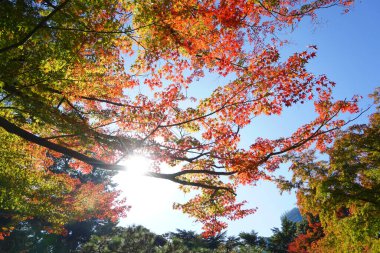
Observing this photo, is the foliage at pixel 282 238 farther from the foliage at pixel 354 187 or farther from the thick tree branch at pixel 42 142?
the thick tree branch at pixel 42 142

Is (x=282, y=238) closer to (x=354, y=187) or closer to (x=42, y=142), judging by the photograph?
(x=354, y=187)

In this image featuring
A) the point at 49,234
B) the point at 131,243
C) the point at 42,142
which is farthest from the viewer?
the point at 49,234

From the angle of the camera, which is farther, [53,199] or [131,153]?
[53,199]

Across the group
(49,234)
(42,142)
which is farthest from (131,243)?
(42,142)

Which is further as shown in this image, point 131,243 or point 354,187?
point 131,243

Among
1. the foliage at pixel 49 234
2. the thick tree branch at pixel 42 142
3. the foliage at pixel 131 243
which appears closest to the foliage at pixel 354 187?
the thick tree branch at pixel 42 142

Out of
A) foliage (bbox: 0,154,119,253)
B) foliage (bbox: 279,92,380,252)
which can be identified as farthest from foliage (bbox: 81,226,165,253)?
foliage (bbox: 279,92,380,252)

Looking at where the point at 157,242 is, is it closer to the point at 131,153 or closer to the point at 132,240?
the point at 132,240

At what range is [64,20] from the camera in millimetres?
5414

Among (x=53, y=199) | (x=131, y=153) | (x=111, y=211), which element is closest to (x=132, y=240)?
(x=111, y=211)

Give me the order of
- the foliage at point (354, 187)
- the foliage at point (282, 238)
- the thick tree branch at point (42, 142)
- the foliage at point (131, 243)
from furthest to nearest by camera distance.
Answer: the foliage at point (282, 238) → the foliage at point (131, 243) → the foliage at point (354, 187) → the thick tree branch at point (42, 142)

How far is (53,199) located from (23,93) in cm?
1041

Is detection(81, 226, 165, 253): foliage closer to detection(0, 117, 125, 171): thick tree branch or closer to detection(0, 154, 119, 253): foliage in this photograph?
detection(0, 154, 119, 253): foliage

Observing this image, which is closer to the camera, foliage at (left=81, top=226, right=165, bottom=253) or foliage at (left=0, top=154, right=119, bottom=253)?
foliage at (left=81, top=226, right=165, bottom=253)
